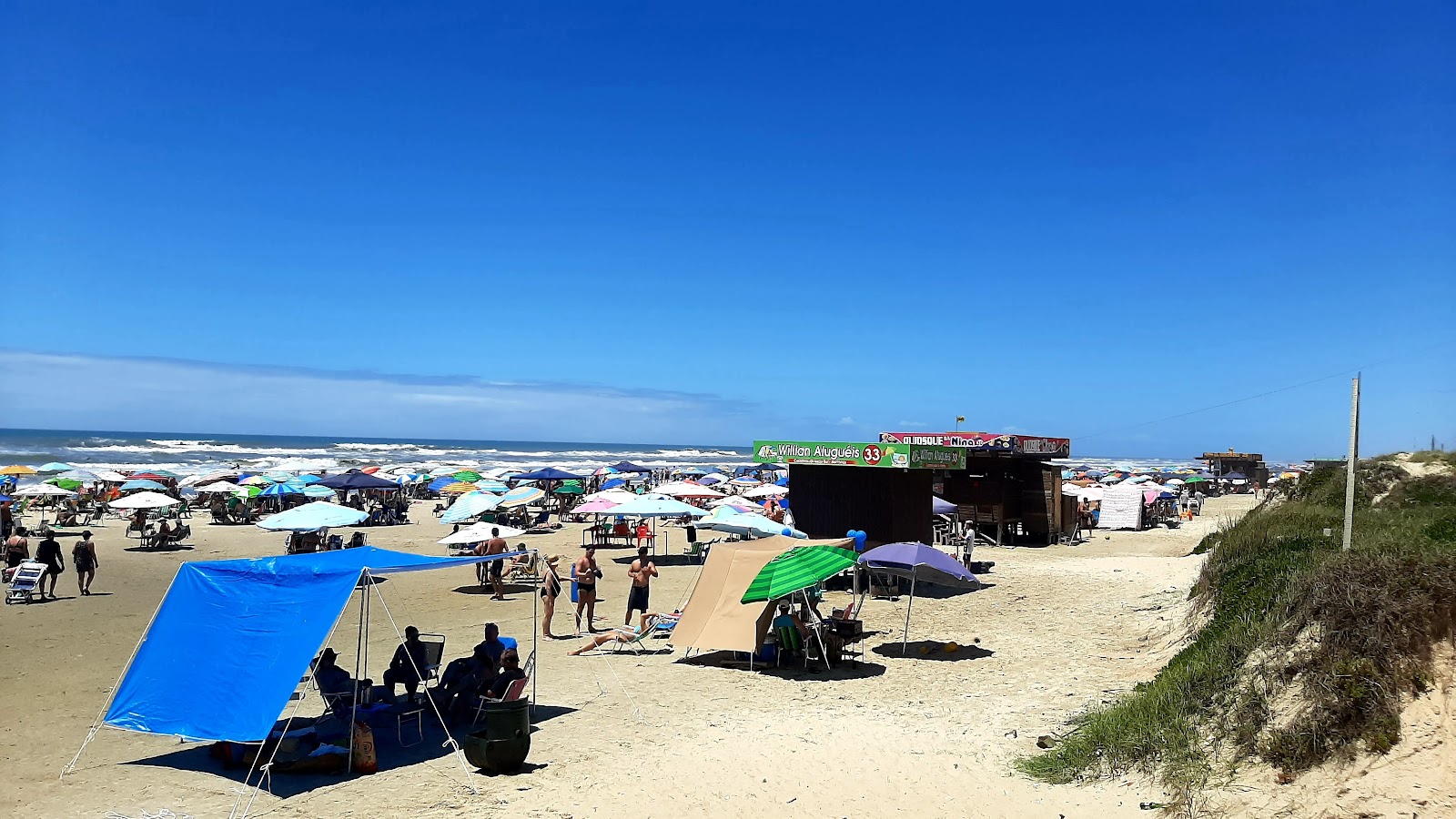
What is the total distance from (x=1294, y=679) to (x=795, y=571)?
526cm

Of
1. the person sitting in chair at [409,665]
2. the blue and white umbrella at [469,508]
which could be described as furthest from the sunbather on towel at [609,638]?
the blue and white umbrella at [469,508]

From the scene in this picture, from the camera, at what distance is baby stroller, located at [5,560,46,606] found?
15633 millimetres

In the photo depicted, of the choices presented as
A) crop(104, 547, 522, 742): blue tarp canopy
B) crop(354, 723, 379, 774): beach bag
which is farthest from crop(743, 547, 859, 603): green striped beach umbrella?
crop(354, 723, 379, 774): beach bag

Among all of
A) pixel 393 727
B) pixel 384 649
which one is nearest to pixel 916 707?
pixel 393 727

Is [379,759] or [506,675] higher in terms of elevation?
[506,675]

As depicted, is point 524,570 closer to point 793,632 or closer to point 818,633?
point 793,632

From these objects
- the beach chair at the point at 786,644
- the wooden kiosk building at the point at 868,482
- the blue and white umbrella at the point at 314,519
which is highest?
the wooden kiosk building at the point at 868,482

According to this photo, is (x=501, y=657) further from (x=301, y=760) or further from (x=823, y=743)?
(x=823, y=743)

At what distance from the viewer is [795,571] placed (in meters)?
11.0

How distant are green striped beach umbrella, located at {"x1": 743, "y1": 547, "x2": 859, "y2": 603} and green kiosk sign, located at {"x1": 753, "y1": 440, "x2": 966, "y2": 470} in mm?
6998

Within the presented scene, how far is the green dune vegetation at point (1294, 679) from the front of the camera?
6.58 meters

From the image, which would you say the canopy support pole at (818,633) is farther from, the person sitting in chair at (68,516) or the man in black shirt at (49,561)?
the person sitting in chair at (68,516)

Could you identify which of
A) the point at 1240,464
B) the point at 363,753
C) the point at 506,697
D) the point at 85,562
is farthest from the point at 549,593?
the point at 1240,464

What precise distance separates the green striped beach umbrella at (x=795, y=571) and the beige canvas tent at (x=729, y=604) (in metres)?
0.43
